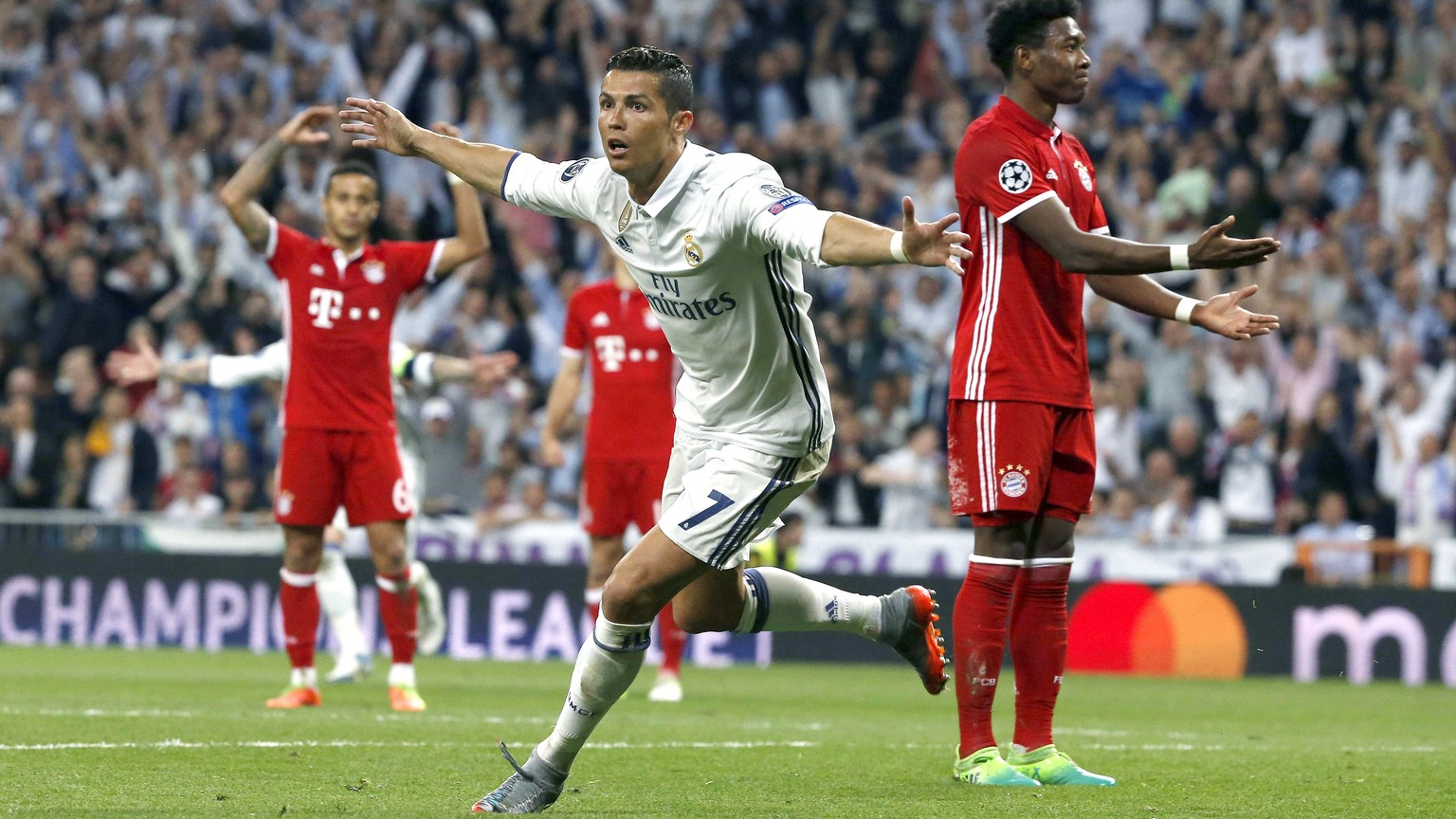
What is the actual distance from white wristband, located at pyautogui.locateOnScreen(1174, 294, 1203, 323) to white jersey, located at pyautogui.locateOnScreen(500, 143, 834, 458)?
47.2 inches

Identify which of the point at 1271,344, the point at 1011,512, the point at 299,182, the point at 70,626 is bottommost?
the point at 70,626

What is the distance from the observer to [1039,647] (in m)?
7.01

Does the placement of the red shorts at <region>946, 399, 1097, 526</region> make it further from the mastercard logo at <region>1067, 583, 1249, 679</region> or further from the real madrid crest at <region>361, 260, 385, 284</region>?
the mastercard logo at <region>1067, 583, 1249, 679</region>

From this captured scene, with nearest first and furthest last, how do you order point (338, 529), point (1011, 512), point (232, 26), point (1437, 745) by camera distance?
1. point (1011, 512)
2. point (1437, 745)
3. point (338, 529)
4. point (232, 26)

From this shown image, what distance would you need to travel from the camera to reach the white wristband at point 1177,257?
584 cm

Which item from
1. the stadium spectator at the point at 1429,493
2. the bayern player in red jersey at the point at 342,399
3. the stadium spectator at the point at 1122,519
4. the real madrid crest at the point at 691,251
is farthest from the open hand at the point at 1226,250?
the stadium spectator at the point at 1429,493

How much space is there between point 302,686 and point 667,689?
2.15 m

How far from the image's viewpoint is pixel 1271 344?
17.0 metres

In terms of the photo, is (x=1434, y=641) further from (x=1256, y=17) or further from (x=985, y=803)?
(x=985, y=803)

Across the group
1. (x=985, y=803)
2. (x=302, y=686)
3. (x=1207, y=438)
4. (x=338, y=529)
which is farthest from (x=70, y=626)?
(x=985, y=803)

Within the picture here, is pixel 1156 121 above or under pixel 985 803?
above

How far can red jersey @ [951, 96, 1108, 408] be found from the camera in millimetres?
6867

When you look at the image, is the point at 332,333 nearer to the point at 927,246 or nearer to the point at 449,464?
the point at 927,246

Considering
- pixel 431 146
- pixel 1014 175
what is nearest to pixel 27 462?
pixel 431 146
